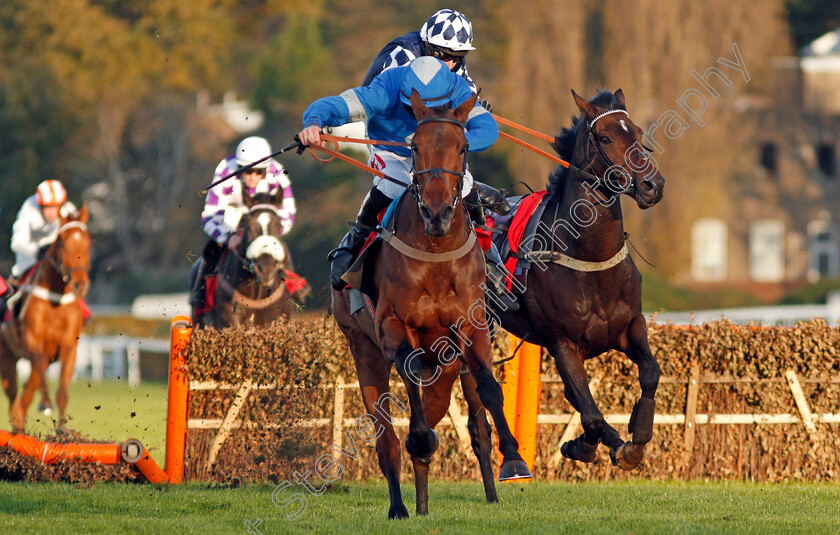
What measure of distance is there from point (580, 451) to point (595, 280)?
1.05m

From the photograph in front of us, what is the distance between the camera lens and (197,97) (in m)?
37.9

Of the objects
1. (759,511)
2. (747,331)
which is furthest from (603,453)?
(759,511)

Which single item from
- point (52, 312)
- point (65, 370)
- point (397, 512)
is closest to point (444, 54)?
point (397, 512)

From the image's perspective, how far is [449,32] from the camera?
7000 millimetres

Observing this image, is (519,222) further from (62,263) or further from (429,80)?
(62,263)

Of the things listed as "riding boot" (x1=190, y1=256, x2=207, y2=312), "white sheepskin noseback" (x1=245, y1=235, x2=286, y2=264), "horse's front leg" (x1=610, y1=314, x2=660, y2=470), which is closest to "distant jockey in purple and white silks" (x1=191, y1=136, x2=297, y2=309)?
"riding boot" (x1=190, y1=256, x2=207, y2=312)

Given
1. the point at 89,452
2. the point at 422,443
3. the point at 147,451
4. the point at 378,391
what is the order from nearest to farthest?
the point at 422,443
the point at 378,391
the point at 89,452
the point at 147,451

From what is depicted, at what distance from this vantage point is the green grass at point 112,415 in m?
11.3

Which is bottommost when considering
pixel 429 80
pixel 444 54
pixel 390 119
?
pixel 390 119

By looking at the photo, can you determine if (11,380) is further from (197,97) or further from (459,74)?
(197,97)

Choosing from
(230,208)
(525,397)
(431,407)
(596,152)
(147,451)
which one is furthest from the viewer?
(230,208)

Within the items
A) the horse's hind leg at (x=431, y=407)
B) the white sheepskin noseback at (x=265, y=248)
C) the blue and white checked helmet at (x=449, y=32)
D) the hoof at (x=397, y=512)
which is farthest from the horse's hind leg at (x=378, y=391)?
the white sheepskin noseback at (x=265, y=248)

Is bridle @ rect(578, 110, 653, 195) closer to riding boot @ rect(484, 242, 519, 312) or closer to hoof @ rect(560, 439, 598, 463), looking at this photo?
riding boot @ rect(484, 242, 519, 312)

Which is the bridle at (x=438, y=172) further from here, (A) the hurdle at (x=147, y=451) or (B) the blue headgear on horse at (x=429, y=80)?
(A) the hurdle at (x=147, y=451)
